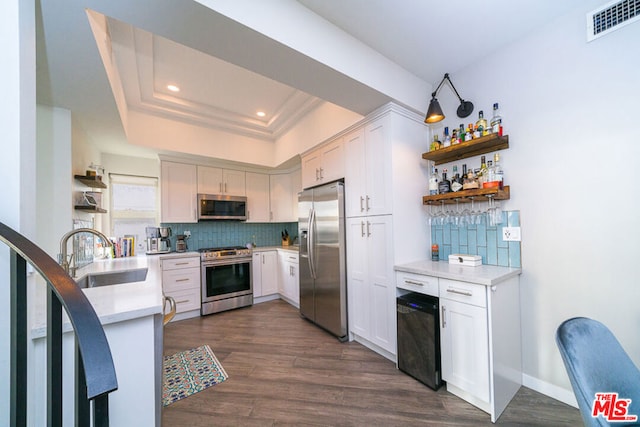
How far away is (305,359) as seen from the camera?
2301 millimetres

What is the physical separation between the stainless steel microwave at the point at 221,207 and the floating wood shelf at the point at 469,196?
295 centimetres

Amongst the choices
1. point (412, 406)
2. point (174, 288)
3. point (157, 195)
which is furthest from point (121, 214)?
point (412, 406)

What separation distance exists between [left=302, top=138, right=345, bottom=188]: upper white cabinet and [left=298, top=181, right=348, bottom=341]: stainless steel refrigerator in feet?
0.50

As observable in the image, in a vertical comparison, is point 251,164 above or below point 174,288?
→ above

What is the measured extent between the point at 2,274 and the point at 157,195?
11.3 feet

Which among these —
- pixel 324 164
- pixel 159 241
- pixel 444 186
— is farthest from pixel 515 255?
pixel 159 241

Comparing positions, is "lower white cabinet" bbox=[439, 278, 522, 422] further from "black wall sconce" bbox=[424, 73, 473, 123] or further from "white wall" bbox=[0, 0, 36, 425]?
"white wall" bbox=[0, 0, 36, 425]

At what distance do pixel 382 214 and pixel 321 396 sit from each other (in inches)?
62.4

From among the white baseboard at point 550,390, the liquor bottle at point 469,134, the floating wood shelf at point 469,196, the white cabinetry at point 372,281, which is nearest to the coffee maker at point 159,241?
the white cabinetry at point 372,281

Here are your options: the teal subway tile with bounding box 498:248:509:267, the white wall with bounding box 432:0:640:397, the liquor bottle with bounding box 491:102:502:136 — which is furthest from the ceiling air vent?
the teal subway tile with bounding box 498:248:509:267

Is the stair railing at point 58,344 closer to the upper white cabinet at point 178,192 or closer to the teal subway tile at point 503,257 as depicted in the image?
the teal subway tile at point 503,257

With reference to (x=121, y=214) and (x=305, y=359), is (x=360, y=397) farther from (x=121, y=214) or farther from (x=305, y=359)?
(x=121, y=214)

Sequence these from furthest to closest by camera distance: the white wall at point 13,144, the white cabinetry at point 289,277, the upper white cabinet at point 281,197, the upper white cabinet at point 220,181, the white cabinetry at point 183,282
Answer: the upper white cabinet at point 281,197 < the upper white cabinet at point 220,181 < the white cabinetry at point 289,277 < the white cabinetry at point 183,282 < the white wall at point 13,144

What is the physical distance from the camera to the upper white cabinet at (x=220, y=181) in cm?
387
